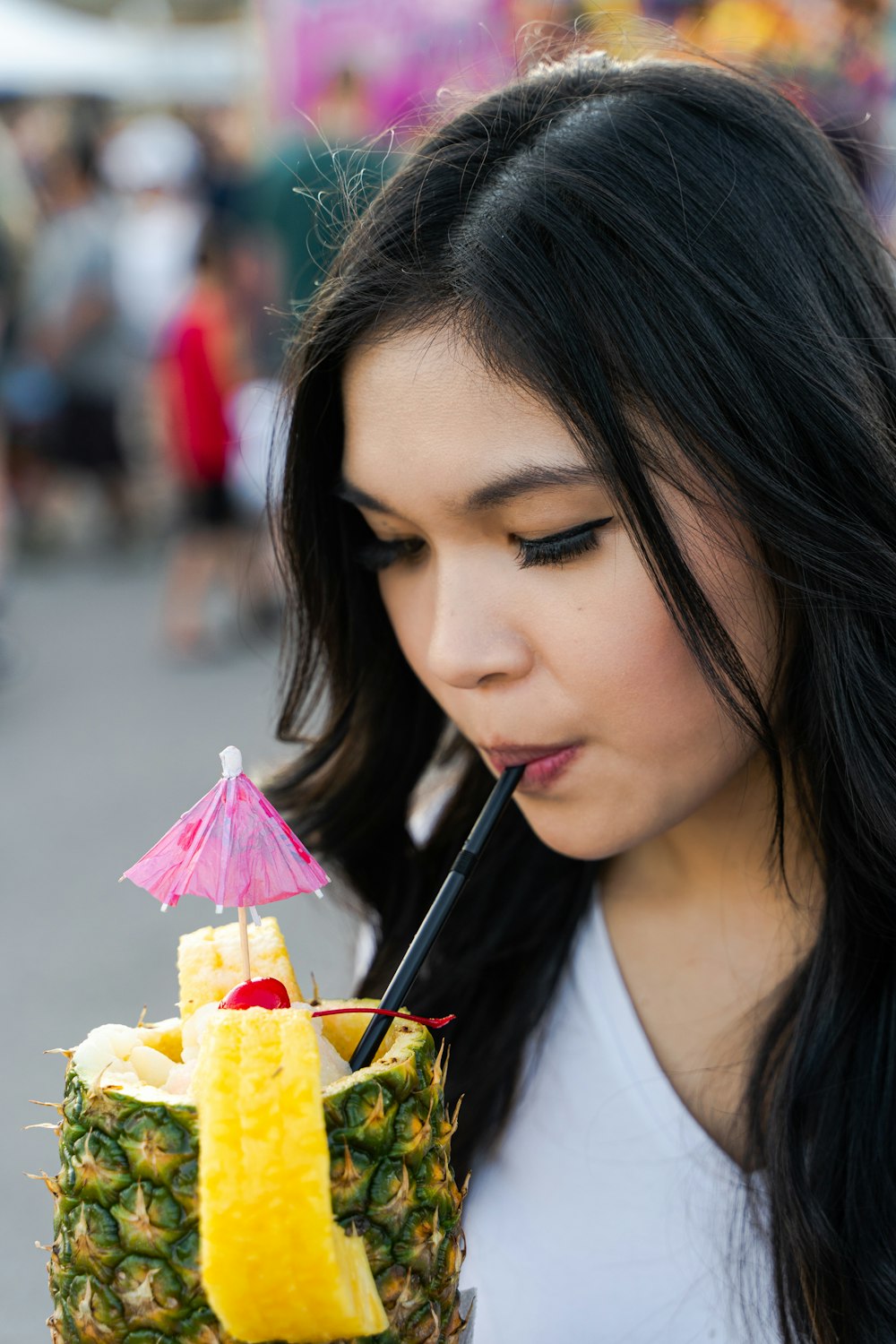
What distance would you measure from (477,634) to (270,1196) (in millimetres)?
512

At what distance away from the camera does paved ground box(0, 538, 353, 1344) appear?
9.78 ft

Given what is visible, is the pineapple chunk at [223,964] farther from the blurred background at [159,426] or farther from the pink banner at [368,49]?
the pink banner at [368,49]

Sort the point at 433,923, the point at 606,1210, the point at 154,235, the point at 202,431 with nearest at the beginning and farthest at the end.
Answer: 1. the point at 433,923
2. the point at 606,1210
3. the point at 202,431
4. the point at 154,235

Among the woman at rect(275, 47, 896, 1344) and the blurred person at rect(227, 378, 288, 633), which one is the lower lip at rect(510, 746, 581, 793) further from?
the blurred person at rect(227, 378, 288, 633)

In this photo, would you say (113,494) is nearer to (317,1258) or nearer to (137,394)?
(137,394)

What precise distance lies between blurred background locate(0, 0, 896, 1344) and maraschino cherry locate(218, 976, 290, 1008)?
28.1 inches

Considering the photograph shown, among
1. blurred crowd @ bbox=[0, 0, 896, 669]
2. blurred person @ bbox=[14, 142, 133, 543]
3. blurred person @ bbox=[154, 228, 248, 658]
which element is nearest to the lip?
blurred crowd @ bbox=[0, 0, 896, 669]

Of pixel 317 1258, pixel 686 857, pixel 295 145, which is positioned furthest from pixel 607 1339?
pixel 295 145

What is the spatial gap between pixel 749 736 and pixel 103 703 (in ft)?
14.6

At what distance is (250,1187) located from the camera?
79 cm

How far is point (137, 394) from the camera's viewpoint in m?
8.73

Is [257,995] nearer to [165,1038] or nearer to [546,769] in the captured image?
[165,1038]

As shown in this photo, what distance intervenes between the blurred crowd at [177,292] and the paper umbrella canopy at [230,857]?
2.06 meters

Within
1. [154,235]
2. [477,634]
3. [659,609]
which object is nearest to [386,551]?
[477,634]
